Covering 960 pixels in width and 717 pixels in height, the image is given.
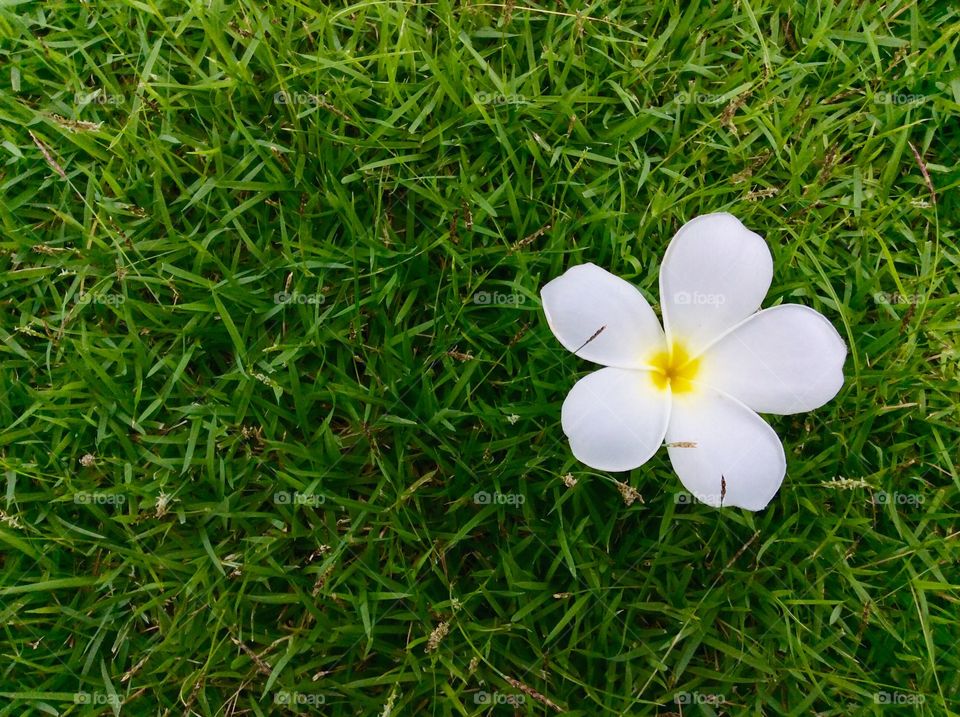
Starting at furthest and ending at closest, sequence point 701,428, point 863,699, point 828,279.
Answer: point 828,279 → point 863,699 → point 701,428

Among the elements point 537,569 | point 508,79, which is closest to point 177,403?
point 537,569

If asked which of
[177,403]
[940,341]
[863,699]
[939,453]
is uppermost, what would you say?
[940,341]

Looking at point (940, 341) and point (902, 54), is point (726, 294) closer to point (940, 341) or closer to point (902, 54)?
point (940, 341)
